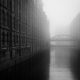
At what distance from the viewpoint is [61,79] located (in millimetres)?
10266

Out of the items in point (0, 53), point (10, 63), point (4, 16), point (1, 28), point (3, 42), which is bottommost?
point (10, 63)

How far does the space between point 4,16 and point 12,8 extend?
3.34 metres

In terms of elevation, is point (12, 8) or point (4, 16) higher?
point (12, 8)

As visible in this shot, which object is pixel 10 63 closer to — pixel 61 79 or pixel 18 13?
pixel 18 13

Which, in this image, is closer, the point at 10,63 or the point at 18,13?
the point at 10,63

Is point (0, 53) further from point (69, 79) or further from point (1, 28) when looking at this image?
point (69, 79)

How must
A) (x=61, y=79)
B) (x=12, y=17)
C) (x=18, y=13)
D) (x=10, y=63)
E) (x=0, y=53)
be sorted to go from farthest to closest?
(x=18, y=13)
(x=12, y=17)
(x=10, y=63)
(x=0, y=53)
(x=61, y=79)

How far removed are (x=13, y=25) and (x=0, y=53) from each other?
6.04m

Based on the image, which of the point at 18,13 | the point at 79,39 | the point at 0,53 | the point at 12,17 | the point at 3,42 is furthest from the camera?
the point at 79,39

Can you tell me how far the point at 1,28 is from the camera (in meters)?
17.9

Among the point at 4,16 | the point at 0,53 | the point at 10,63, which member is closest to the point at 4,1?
the point at 4,16

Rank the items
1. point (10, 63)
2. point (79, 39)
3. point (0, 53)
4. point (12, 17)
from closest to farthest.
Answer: point (0, 53) → point (10, 63) → point (12, 17) → point (79, 39)

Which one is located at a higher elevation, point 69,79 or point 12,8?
point 12,8

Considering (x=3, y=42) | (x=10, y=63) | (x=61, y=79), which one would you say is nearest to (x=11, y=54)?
A: (x=10, y=63)
